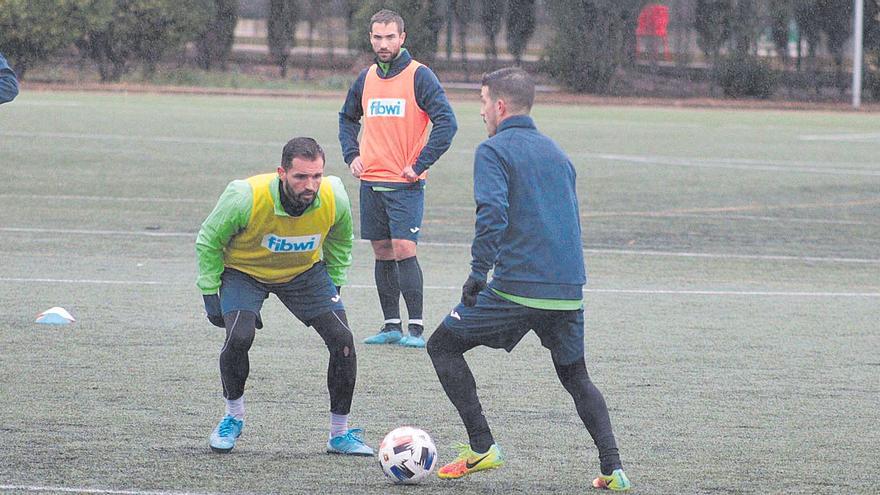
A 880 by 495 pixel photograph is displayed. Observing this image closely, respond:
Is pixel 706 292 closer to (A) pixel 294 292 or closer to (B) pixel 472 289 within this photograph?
(A) pixel 294 292

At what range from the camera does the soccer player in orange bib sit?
9.54 meters

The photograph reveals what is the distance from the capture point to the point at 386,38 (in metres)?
9.42

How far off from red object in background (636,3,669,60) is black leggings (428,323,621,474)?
52.9 meters

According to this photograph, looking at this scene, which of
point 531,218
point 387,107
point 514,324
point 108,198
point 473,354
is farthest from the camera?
point 108,198

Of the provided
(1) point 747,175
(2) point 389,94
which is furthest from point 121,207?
(1) point 747,175

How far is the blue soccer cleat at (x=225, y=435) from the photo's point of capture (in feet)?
21.3

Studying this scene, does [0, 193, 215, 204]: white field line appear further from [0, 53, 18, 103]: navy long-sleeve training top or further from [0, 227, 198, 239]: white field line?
[0, 53, 18, 103]: navy long-sleeve training top

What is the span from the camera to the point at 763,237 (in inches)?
639

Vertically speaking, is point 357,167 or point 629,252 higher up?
point 357,167

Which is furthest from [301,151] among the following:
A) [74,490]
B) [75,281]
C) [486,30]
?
[486,30]

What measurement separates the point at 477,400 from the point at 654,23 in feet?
178

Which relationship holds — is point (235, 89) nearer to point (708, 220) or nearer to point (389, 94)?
point (708, 220)

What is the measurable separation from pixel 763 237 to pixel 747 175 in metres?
7.53

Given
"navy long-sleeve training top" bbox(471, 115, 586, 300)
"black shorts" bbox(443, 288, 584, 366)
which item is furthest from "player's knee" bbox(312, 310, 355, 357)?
"navy long-sleeve training top" bbox(471, 115, 586, 300)
